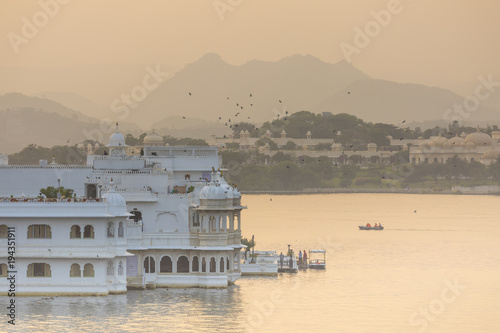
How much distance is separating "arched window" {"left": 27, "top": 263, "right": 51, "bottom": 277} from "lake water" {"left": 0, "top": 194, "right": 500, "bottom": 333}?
947 mm

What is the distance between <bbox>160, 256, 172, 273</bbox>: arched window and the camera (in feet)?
170

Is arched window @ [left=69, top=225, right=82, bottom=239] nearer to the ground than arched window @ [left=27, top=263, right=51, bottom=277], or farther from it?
farther from it

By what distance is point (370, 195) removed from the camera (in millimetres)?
183000

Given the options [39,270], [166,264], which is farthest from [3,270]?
[166,264]

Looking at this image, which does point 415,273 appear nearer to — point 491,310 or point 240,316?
point 491,310

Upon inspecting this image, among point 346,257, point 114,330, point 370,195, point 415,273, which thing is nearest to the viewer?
point 114,330

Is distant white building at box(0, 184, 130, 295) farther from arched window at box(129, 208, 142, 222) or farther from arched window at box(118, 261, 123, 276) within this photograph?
arched window at box(129, 208, 142, 222)

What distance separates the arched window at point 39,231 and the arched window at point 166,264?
191 inches

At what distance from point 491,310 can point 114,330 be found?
13813 millimetres

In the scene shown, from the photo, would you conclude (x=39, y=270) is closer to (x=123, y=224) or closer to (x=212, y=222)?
(x=123, y=224)

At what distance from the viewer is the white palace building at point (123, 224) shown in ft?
159

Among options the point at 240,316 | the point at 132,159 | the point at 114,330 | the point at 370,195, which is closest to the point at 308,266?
the point at 132,159

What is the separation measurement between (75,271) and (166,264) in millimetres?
4314

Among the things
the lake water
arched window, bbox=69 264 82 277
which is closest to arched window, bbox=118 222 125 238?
arched window, bbox=69 264 82 277
